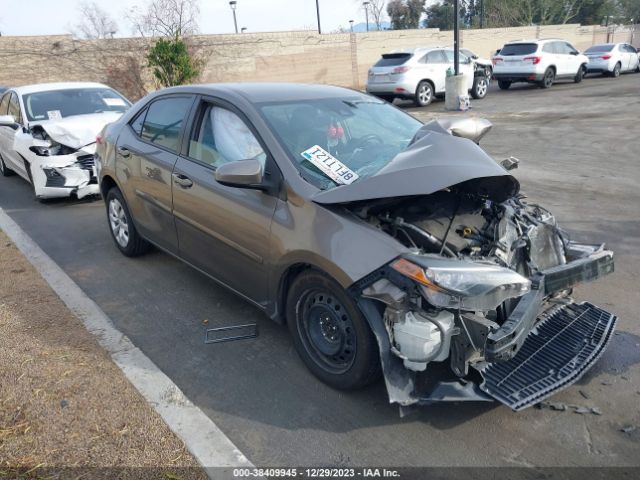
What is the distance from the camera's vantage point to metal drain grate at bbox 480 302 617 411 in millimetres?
2865

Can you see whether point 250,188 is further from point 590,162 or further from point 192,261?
point 590,162

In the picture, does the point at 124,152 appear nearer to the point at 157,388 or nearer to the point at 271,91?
the point at 271,91

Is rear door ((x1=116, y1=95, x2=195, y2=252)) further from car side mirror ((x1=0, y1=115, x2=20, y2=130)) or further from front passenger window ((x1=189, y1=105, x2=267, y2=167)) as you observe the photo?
car side mirror ((x1=0, y1=115, x2=20, y2=130))

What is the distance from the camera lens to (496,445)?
2.82 m

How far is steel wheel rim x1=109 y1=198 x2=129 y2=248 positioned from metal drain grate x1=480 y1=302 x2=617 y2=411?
3.87 m

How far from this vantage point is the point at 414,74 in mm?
18062

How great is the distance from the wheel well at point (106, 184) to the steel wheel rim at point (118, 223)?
0.49 feet

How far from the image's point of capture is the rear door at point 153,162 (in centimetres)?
449

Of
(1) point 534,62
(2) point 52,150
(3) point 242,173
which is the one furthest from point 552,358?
(1) point 534,62

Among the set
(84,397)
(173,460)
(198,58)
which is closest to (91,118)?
(84,397)

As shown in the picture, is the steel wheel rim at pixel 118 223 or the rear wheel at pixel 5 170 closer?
the steel wheel rim at pixel 118 223

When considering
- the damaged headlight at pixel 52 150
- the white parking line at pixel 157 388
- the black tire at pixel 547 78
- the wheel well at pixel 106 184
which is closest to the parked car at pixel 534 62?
the black tire at pixel 547 78

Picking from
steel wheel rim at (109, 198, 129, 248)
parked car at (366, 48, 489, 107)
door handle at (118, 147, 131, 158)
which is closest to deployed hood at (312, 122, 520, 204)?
door handle at (118, 147, 131, 158)

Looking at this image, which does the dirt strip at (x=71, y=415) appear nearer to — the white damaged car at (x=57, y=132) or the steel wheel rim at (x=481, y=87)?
the white damaged car at (x=57, y=132)
